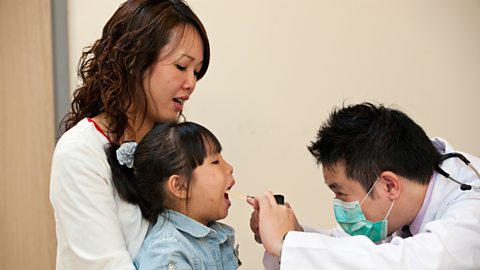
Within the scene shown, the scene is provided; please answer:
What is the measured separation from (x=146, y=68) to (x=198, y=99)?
80 cm

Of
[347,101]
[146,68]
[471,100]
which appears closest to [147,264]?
[146,68]

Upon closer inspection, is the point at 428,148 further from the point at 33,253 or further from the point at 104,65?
the point at 33,253

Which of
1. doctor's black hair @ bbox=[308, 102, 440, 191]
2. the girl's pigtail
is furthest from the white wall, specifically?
the girl's pigtail

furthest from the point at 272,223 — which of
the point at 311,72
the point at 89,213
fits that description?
the point at 311,72

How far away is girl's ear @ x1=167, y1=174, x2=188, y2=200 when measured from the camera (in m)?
1.31

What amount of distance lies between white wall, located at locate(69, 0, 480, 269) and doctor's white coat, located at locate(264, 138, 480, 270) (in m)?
0.94

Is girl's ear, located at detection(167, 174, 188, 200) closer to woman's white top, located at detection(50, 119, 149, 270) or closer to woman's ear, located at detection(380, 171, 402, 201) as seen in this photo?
woman's white top, located at detection(50, 119, 149, 270)

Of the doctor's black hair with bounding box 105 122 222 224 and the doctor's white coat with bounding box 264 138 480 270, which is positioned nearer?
the doctor's white coat with bounding box 264 138 480 270

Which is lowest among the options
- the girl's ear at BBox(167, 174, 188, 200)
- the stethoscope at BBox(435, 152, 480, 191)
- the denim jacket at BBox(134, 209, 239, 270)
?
the denim jacket at BBox(134, 209, 239, 270)

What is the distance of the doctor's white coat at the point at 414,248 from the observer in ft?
3.74

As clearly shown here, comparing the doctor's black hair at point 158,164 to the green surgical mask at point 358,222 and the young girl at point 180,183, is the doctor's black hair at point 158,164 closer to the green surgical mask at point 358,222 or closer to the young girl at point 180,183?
the young girl at point 180,183

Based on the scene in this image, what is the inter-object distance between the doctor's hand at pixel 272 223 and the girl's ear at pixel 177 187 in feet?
0.57

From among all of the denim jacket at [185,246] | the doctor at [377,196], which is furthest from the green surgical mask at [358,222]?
the denim jacket at [185,246]

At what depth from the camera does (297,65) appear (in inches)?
84.6
